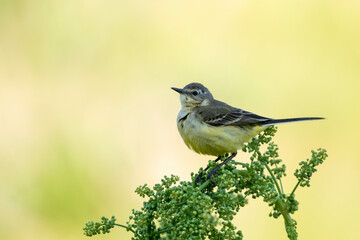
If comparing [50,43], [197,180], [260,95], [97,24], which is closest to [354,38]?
[260,95]

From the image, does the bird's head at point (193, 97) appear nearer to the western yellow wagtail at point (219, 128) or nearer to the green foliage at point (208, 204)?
the western yellow wagtail at point (219, 128)

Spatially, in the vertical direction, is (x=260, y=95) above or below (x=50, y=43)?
below

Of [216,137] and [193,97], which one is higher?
[193,97]

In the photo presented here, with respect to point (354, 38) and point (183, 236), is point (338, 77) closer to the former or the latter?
point (354, 38)

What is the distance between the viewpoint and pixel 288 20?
8070 millimetres

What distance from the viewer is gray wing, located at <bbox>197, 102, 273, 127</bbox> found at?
4758mm

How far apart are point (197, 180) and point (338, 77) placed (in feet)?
16.1

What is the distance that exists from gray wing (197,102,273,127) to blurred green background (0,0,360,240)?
1973 mm

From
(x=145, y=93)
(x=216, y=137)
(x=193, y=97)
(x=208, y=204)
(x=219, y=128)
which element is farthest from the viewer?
(x=145, y=93)

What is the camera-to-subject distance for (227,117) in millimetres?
5039

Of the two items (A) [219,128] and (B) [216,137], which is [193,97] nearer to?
(A) [219,128]

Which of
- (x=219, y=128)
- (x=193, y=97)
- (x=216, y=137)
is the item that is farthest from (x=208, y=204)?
(x=193, y=97)

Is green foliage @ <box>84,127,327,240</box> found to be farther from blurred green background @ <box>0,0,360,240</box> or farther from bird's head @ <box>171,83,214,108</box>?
blurred green background @ <box>0,0,360,240</box>

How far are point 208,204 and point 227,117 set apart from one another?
264cm
